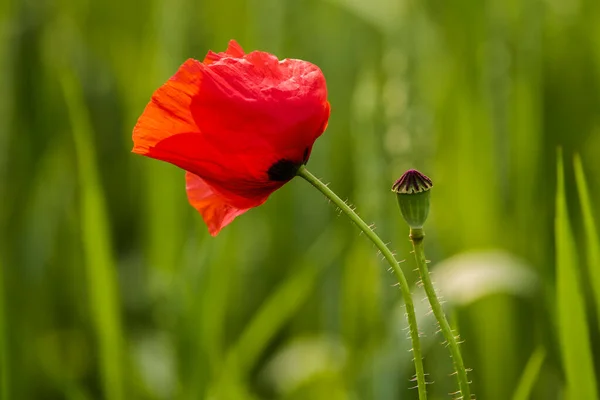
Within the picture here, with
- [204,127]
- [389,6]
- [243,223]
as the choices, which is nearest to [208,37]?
[243,223]

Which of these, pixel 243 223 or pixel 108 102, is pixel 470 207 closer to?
pixel 243 223

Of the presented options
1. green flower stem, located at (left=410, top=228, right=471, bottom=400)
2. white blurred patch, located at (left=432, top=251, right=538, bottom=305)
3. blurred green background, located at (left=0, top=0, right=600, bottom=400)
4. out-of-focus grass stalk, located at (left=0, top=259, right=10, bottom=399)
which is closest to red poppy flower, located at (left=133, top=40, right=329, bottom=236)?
green flower stem, located at (left=410, top=228, right=471, bottom=400)

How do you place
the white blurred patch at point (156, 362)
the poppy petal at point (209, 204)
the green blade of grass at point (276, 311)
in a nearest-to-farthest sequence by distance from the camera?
the poppy petal at point (209, 204) < the green blade of grass at point (276, 311) < the white blurred patch at point (156, 362)

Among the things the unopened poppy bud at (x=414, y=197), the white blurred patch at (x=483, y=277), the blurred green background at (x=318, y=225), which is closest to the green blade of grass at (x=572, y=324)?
the blurred green background at (x=318, y=225)

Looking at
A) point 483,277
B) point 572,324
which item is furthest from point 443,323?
point 483,277

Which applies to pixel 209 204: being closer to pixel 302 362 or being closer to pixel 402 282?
pixel 402 282

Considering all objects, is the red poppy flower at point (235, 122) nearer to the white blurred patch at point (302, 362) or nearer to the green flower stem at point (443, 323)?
the green flower stem at point (443, 323)
